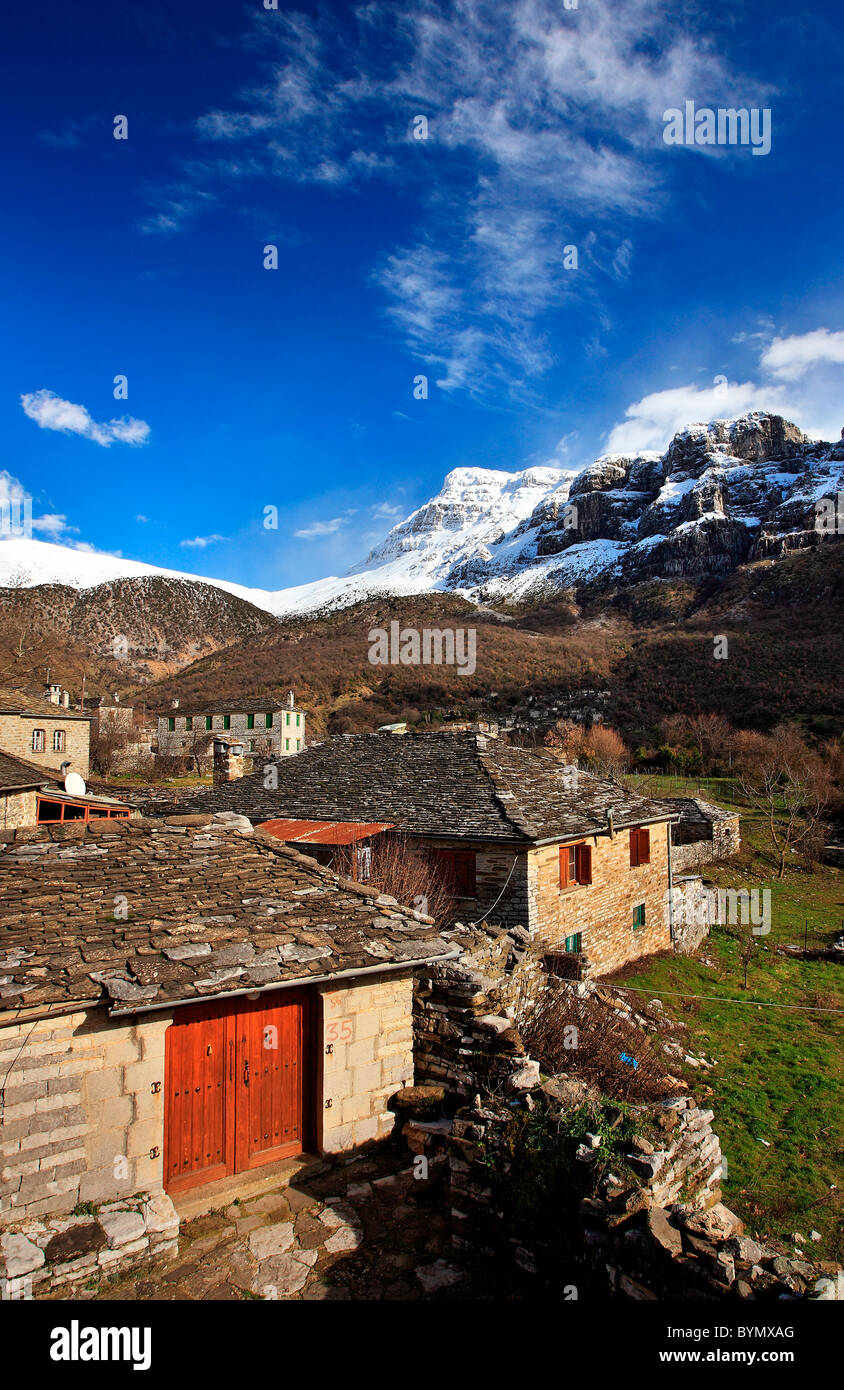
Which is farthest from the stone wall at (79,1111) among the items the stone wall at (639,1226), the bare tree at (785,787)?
the bare tree at (785,787)

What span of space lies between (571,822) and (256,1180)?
444 inches

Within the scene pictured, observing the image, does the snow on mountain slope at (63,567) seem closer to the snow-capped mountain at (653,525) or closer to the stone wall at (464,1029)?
the snow-capped mountain at (653,525)

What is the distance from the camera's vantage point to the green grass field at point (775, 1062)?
8.54 metres

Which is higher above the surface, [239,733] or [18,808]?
[239,733]

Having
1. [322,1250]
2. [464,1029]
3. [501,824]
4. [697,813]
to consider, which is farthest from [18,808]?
[697,813]

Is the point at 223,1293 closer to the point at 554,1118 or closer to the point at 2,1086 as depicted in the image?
the point at 2,1086

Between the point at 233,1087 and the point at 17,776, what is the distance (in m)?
18.9

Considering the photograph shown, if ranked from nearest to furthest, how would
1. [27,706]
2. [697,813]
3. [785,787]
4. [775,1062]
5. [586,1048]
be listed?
[586,1048], [775,1062], [697,813], [27,706], [785,787]

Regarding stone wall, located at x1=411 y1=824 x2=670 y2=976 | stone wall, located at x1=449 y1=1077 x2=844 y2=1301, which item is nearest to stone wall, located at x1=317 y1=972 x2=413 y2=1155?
stone wall, located at x1=449 y1=1077 x2=844 y2=1301

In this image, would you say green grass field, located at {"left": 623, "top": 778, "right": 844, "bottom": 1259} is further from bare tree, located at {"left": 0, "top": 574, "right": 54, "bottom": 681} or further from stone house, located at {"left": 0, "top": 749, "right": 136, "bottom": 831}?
bare tree, located at {"left": 0, "top": 574, "right": 54, "bottom": 681}

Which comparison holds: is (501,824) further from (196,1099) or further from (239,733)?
(239,733)

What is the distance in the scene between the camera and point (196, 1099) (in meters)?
6.57

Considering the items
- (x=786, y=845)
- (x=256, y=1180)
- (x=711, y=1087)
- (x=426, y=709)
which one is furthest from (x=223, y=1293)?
(x=426, y=709)

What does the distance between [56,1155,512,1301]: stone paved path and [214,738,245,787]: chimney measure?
63.6ft
